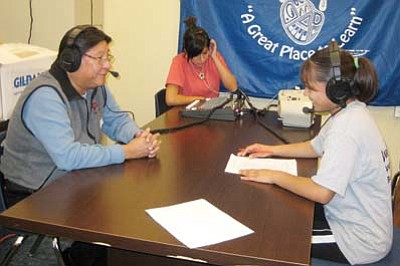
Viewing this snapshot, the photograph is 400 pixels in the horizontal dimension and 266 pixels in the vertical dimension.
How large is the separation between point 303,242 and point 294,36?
85.6 inches

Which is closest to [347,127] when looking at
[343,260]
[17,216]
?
[343,260]

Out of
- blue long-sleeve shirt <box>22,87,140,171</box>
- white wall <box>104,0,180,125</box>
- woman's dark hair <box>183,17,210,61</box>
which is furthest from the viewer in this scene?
white wall <box>104,0,180,125</box>

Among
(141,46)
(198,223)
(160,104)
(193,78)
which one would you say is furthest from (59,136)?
(141,46)

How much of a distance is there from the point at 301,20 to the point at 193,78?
826 mm

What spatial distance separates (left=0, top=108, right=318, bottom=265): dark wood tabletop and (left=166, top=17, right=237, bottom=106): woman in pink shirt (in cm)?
93

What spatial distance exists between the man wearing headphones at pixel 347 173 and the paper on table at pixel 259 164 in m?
0.14

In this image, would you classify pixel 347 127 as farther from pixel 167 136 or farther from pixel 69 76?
pixel 69 76

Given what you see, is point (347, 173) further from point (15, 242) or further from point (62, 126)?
point (15, 242)

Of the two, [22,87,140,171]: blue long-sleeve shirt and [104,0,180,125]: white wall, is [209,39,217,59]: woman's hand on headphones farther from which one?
[22,87,140,171]: blue long-sleeve shirt

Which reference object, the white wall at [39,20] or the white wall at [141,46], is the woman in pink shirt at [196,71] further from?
the white wall at [39,20]

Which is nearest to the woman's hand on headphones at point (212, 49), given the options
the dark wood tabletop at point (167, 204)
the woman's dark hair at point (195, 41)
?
the woman's dark hair at point (195, 41)

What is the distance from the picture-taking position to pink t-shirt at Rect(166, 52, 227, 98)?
2.79m

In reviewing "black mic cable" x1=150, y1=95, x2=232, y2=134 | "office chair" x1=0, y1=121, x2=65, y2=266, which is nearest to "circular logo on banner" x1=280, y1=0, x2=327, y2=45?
"black mic cable" x1=150, y1=95, x2=232, y2=134

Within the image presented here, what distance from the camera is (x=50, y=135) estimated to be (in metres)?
1.57
